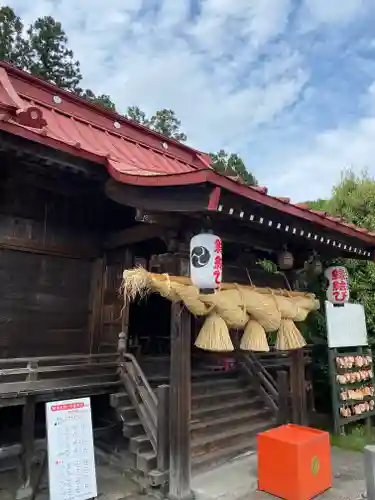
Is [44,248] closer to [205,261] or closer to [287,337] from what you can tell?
[205,261]

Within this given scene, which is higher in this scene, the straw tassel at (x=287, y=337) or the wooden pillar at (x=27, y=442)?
the straw tassel at (x=287, y=337)

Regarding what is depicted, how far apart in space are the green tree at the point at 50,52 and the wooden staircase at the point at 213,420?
21483mm

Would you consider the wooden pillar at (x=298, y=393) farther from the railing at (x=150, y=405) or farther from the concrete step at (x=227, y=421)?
the railing at (x=150, y=405)

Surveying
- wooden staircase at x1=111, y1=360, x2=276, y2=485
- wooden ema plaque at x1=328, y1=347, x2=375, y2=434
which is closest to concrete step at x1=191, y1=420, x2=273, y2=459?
wooden staircase at x1=111, y1=360, x2=276, y2=485

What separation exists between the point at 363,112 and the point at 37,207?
9678mm

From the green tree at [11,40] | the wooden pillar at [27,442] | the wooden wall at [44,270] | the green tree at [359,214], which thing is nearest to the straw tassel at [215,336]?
the wooden pillar at [27,442]

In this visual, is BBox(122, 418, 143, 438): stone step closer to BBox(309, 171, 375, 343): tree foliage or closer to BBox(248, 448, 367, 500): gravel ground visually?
BBox(248, 448, 367, 500): gravel ground

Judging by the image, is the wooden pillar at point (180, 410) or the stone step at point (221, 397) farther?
the stone step at point (221, 397)

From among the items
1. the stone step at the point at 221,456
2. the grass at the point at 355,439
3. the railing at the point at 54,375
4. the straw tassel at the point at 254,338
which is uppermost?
the straw tassel at the point at 254,338

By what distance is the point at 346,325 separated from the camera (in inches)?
285

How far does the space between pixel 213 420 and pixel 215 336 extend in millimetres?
1881

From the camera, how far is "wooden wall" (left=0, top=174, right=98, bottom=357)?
17.3ft

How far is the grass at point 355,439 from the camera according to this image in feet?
21.2

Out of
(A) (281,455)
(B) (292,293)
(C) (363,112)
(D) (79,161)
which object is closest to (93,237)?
(D) (79,161)
